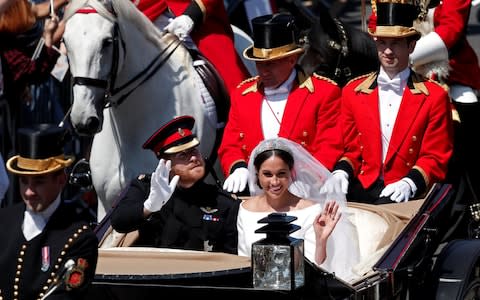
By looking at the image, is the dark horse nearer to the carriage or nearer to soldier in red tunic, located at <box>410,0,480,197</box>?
soldier in red tunic, located at <box>410,0,480,197</box>

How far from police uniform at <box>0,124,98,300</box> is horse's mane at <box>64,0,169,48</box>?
2.96 m

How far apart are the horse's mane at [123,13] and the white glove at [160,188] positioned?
178 centimetres

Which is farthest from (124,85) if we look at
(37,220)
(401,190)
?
(37,220)

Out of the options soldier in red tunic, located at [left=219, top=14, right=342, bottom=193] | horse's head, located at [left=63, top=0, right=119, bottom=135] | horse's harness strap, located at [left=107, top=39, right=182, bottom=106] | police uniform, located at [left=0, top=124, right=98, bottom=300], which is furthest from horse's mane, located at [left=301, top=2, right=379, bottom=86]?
police uniform, located at [left=0, top=124, right=98, bottom=300]

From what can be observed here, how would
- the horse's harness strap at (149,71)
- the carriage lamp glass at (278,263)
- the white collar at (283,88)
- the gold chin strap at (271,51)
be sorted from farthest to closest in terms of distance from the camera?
the horse's harness strap at (149,71), the white collar at (283,88), the gold chin strap at (271,51), the carriage lamp glass at (278,263)

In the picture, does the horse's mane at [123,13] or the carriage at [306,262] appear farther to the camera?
the horse's mane at [123,13]

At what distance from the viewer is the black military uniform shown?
7367 mm

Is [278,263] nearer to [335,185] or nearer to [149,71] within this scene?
[335,185]

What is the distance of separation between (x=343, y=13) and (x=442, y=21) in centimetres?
959

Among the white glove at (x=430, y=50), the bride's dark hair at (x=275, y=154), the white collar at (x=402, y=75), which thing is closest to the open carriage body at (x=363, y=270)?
the bride's dark hair at (x=275, y=154)

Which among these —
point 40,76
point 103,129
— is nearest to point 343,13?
point 40,76

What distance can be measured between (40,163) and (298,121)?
2.80m

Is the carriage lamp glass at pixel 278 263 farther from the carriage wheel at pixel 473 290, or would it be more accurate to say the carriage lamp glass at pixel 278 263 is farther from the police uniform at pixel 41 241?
the carriage wheel at pixel 473 290

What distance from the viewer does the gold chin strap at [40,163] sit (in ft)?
19.2
